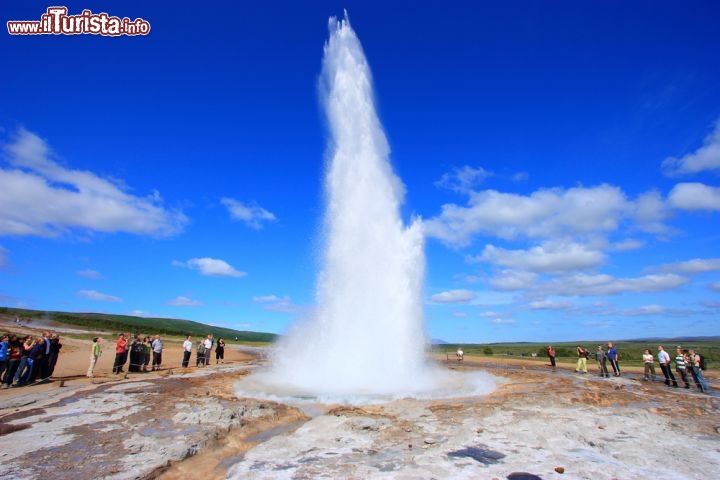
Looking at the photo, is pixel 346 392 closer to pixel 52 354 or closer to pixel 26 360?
pixel 26 360

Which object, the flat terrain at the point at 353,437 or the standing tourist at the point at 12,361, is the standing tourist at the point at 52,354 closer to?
the standing tourist at the point at 12,361

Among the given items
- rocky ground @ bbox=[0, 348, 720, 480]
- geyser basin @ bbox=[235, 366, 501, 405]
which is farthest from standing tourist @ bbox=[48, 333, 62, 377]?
geyser basin @ bbox=[235, 366, 501, 405]

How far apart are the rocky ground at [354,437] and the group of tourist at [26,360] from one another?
276 centimetres

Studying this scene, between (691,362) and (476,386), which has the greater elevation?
(691,362)

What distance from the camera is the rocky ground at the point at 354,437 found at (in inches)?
261

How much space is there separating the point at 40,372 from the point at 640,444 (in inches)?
832

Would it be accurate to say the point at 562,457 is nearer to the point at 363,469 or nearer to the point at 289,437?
the point at 363,469

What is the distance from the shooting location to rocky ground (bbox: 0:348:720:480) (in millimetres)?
6625

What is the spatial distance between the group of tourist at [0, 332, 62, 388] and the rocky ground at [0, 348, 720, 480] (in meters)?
2.76

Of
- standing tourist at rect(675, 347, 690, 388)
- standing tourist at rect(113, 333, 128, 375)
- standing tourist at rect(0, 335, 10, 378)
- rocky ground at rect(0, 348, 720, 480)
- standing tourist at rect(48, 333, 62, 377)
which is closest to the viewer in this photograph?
rocky ground at rect(0, 348, 720, 480)

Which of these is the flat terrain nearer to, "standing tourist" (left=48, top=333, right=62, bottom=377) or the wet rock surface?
the wet rock surface

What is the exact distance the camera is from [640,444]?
8.12 meters

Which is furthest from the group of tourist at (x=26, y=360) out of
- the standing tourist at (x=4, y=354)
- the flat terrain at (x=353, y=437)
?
the flat terrain at (x=353, y=437)

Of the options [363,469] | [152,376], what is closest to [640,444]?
[363,469]
